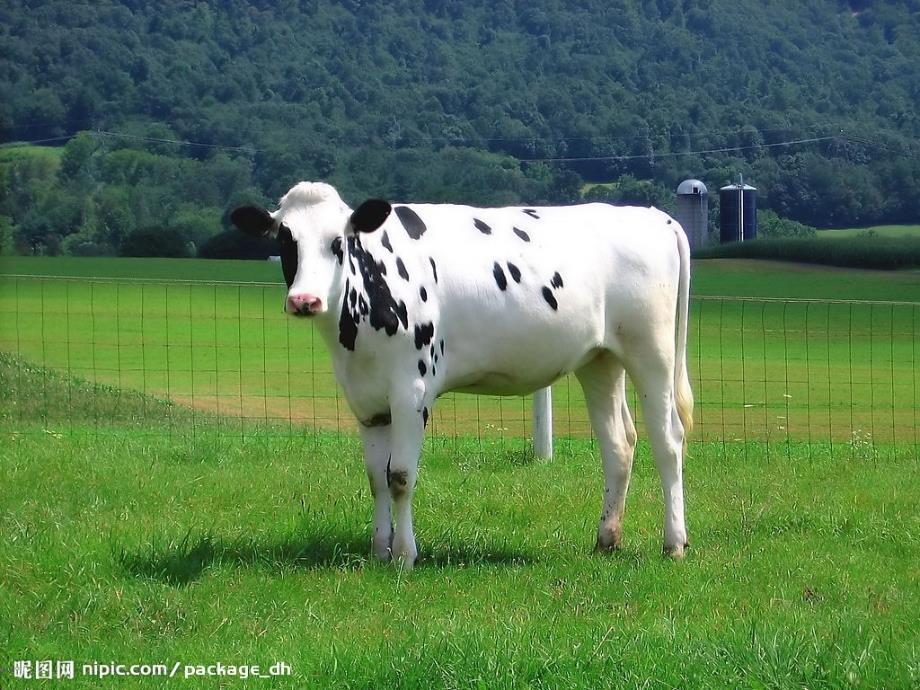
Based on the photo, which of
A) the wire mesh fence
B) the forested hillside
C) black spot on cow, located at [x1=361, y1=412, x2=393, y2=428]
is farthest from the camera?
the forested hillside

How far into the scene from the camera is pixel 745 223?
63031 mm

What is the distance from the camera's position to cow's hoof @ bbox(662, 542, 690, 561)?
24.9 feet

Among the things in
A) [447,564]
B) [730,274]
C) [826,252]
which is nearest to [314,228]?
[447,564]

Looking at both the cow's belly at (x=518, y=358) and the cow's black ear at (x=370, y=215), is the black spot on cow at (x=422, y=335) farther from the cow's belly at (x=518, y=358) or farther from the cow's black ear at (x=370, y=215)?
the cow's black ear at (x=370, y=215)

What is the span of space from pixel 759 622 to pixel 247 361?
21.9 metres

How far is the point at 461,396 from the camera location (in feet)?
67.2

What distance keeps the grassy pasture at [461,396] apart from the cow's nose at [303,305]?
6615 mm

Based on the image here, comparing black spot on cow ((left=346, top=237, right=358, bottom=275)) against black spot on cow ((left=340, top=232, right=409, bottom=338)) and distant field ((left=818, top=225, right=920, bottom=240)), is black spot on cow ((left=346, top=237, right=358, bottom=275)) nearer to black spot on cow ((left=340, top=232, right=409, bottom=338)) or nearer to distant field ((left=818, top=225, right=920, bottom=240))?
black spot on cow ((left=340, top=232, right=409, bottom=338))

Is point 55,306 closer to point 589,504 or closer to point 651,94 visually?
point 589,504

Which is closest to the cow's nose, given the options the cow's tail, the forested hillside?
the cow's tail

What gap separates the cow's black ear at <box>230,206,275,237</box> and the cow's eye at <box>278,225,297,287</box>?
92mm

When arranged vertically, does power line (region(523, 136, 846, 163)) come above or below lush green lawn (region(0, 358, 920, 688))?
above

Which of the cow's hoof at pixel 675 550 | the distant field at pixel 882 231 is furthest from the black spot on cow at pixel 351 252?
the distant field at pixel 882 231

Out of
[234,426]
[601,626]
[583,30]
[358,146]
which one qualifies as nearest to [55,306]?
[234,426]
